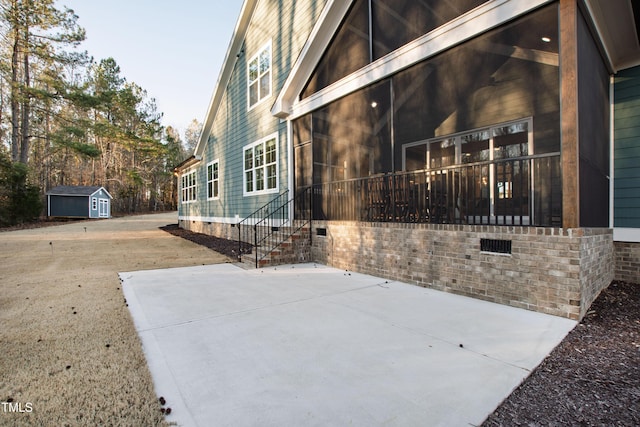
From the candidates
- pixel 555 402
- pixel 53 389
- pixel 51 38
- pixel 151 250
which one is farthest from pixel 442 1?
pixel 51 38

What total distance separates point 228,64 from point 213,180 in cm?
521

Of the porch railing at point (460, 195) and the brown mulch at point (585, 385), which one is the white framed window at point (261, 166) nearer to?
the porch railing at point (460, 195)

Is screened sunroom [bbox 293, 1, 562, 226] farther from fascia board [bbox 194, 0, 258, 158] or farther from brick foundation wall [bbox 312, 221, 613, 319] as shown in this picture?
fascia board [bbox 194, 0, 258, 158]

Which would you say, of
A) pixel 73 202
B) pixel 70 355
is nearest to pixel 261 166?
pixel 70 355

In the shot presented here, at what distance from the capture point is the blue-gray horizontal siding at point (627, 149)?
5.08m

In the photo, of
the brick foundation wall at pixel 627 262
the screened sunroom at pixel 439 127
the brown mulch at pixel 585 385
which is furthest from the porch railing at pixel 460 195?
the brick foundation wall at pixel 627 262

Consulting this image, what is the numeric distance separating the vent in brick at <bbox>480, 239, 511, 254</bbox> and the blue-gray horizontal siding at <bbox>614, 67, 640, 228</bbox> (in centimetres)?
277

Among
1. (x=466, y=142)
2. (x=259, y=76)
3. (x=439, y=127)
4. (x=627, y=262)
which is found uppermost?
(x=259, y=76)

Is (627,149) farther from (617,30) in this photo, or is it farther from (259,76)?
(259,76)

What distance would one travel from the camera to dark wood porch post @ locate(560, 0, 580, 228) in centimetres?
365

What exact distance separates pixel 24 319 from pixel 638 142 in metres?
9.45

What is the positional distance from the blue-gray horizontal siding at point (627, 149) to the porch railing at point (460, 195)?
61.3 inches

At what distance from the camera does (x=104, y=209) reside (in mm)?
33219

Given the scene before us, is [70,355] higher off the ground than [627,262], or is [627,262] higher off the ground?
[627,262]
